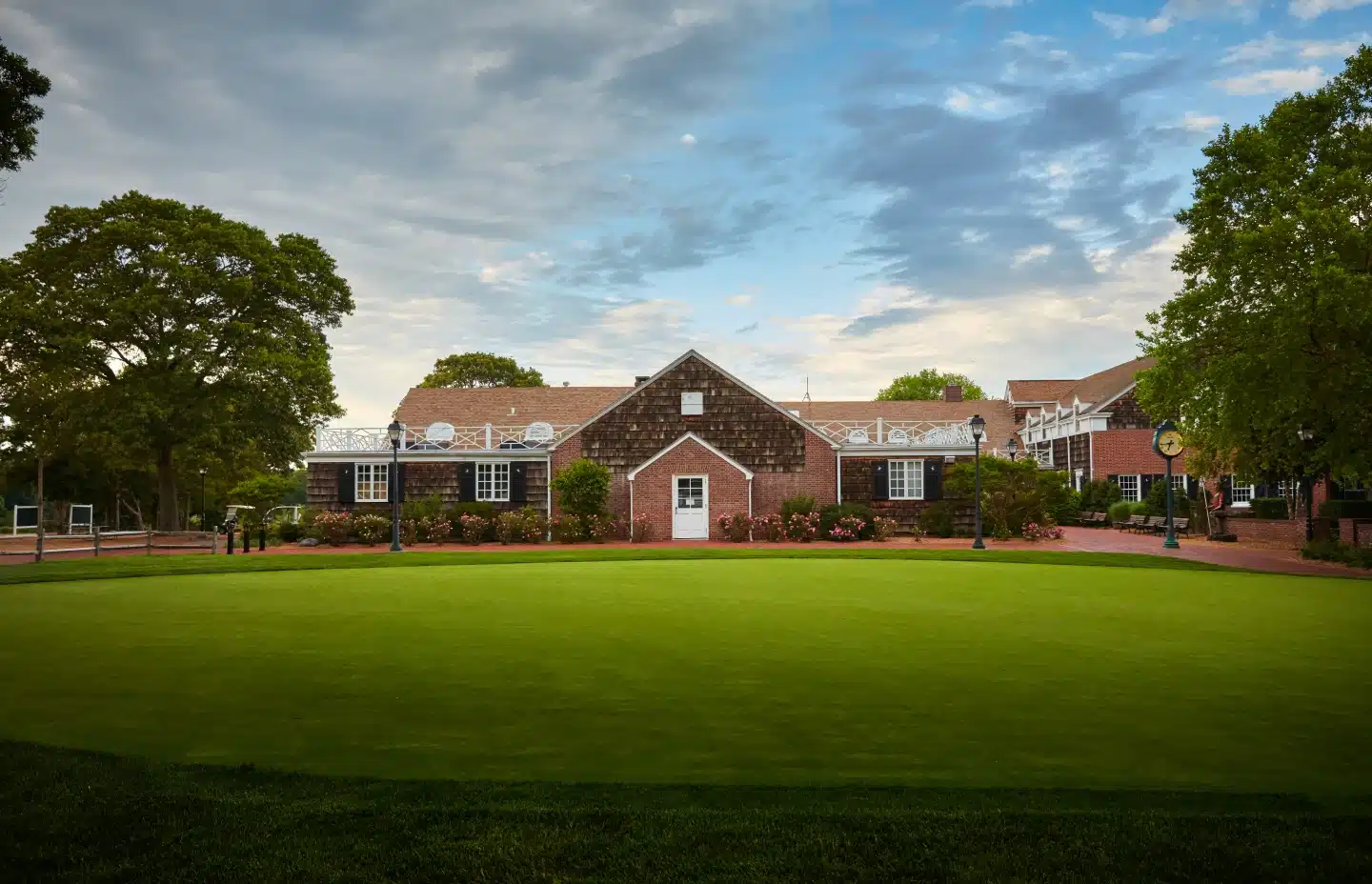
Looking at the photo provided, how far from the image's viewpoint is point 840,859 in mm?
3643

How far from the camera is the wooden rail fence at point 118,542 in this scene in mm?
24750

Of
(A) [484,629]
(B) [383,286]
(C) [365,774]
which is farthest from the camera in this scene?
(B) [383,286]

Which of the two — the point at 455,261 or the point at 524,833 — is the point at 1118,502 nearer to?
the point at 455,261

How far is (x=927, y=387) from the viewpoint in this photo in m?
82.9

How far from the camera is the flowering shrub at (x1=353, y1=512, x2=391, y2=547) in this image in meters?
29.6

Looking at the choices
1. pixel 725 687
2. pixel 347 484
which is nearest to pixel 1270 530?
pixel 725 687

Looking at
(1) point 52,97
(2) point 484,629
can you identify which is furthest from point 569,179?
(2) point 484,629

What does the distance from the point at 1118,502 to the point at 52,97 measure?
118 feet

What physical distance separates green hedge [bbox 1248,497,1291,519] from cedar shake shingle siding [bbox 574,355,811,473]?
15.6 meters

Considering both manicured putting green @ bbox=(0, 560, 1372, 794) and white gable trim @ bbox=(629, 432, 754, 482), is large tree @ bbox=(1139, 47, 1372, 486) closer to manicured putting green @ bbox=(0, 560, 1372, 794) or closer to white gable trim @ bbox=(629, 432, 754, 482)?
manicured putting green @ bbox=(0, 560, 1372, 794)

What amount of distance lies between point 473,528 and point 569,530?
118 inches

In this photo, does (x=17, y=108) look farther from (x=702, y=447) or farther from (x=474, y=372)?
(x=474, y=372)

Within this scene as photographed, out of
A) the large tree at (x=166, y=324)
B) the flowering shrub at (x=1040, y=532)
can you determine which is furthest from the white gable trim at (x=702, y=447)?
the large tree at (x=166, y=324)

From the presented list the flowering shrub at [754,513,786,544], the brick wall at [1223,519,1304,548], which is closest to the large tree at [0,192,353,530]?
the flowering shrub at [754,513,786,544]
